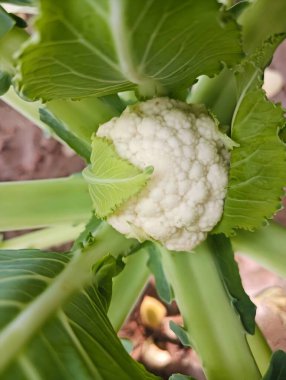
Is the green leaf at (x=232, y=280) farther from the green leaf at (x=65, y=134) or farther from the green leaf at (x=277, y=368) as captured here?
the green leaf at (x=65, y=134)

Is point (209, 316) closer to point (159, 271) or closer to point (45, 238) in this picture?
point (159, 271)

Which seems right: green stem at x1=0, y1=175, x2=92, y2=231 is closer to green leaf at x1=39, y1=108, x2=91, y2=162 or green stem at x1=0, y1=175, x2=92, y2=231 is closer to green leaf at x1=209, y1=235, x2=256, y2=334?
green leaf at x1=39, y1=108, x2=91, y2=162

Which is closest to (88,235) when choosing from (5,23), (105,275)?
(105,275)

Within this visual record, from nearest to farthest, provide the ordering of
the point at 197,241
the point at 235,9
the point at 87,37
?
1. the point at 87,37
2. the point at 235,9
3. the point at 197,241

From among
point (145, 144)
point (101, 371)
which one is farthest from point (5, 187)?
point (101, 371)

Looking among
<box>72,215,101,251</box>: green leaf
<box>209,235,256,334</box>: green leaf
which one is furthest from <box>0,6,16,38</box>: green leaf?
<box>209,235,256,334</box>: green leaf

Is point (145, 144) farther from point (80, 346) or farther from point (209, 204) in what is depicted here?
point (80, 346)
